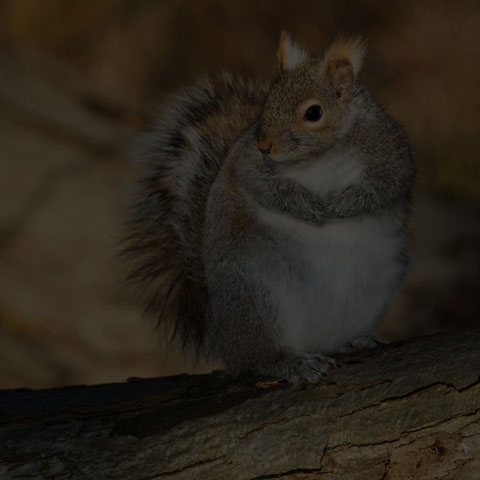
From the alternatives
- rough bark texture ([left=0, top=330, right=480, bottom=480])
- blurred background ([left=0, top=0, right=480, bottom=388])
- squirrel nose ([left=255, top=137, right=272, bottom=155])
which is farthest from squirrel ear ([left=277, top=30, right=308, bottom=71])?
rough bark texture ([left=0, top=330, right=480, bottom=480])

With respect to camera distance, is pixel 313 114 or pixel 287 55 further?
pixel 287 55

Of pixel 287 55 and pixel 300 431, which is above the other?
pixel 287 55

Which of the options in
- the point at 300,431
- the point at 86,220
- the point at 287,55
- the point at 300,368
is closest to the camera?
the point at 300,431

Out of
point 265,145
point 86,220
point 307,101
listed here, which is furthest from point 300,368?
point 86,220

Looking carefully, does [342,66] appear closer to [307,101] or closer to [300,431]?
[307,101]

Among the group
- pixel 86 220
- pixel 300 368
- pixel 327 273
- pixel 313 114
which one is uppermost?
pixel 86 220

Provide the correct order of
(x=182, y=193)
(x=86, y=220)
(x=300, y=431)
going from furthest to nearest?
(x=86, y=220), (x=182, y=193), (x=300, y=431)
